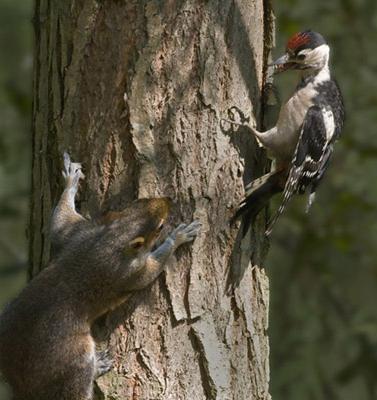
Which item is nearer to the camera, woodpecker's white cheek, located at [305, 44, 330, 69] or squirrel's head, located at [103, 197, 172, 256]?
squirrel's head, located at [103, 197, 172, 256]

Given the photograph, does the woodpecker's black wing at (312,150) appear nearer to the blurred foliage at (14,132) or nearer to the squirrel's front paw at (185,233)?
the squirrel's front paw at (185,233)

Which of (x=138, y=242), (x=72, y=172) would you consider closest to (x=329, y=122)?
(x=138, y=242)

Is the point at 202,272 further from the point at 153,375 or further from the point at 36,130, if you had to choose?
the point at 36,130

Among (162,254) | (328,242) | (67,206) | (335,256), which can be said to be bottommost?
(335,256)

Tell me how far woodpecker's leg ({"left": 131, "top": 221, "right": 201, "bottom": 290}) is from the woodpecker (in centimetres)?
33

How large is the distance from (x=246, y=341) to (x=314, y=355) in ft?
16.2

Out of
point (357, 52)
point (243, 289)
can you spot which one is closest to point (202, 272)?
point (243, 289)

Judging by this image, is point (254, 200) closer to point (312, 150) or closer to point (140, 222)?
point (140, 222)

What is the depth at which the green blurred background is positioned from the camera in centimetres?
948

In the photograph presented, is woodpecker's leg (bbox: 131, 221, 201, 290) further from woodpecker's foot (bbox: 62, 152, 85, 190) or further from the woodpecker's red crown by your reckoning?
the woodpecker's red crown

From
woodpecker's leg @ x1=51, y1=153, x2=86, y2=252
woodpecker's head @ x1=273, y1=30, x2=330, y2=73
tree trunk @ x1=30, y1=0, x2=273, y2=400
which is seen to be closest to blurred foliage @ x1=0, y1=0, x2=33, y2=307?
woodpecker's head @ x1=273, y1=30, x2=330, y2=73

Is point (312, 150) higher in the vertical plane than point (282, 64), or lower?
lower

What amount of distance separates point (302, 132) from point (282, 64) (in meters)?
0.42

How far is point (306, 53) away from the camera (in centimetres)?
592
